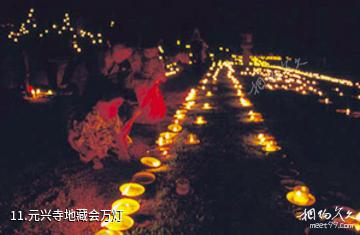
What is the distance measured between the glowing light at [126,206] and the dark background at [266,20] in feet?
27.5

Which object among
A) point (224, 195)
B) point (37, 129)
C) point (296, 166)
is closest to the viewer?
point (224, 195)

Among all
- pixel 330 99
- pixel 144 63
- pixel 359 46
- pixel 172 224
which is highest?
pixel 359 46

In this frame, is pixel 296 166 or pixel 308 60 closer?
pixel 296 166

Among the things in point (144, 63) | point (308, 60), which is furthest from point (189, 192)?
point (308, 60)

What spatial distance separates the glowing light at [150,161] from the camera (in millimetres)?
6662

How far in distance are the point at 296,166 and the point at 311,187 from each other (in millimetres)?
910

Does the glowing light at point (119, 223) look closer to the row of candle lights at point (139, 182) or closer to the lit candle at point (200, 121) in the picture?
the row of candle lights at point (139, 182)

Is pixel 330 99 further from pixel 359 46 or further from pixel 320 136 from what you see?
pixel 359 46

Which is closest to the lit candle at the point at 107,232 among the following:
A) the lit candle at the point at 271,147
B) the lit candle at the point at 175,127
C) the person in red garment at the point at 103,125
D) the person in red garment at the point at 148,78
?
the person in red garment at the point at 103,125

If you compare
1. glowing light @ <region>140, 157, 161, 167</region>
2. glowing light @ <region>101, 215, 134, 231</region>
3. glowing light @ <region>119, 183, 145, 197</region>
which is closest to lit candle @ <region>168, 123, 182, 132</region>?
glowing light @ <region>140, 157, 161, 167</region>

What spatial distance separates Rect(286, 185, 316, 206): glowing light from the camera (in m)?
5.12

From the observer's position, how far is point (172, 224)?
459 cm

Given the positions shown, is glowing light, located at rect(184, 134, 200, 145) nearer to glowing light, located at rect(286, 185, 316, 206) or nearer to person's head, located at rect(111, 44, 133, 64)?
person's head, located at rect(111, 44, 133, 64)

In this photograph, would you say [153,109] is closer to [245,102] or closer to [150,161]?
[150,161]
